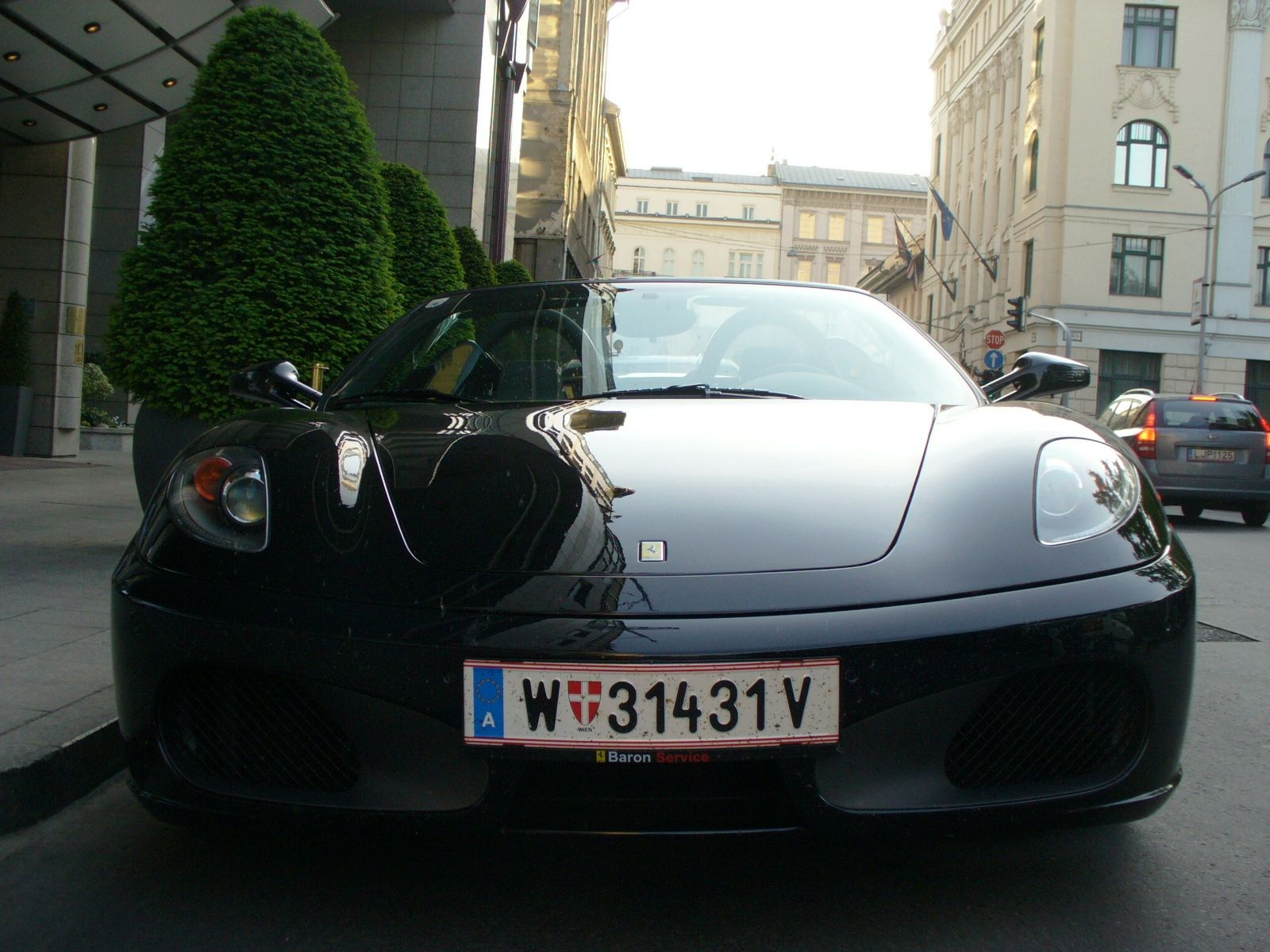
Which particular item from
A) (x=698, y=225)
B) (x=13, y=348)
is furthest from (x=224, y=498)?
(x=698, y=225)

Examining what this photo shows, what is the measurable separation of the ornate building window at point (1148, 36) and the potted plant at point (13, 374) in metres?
34.8

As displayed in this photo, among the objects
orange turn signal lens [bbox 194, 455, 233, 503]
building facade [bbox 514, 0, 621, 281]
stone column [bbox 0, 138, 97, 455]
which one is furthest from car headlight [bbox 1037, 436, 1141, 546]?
building facade [bbox 514, 0, 621, 281]

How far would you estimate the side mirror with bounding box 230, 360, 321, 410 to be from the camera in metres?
3.45

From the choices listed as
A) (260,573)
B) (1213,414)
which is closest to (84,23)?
(260,573)

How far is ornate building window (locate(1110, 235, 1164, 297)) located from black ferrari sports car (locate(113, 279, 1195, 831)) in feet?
126

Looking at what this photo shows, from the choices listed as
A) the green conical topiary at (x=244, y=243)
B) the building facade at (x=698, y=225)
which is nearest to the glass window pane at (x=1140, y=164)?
the green conical topiary at (x=244, y=243)

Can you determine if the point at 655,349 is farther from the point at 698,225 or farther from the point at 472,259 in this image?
the point at 698,225

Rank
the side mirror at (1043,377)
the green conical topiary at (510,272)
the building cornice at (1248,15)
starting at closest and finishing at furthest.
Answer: the side mirror at (1043,377) < the green conical topiary at (510,272) < the building cornice at (1248,15)

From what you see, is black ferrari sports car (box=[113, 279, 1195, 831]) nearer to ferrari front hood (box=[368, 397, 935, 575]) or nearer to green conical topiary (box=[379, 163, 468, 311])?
ferrari front hood (box=[368, 397, 935, 575])

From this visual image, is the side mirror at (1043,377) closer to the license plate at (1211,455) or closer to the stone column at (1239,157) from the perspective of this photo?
the license plate at (1211,455)

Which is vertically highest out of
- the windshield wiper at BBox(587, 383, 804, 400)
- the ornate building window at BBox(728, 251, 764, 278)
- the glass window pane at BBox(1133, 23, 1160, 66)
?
the ornate building window at BBox(728, 251, 764, 278)

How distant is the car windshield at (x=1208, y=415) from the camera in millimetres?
12766

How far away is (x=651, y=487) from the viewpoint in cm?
220

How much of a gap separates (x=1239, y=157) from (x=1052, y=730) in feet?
132
